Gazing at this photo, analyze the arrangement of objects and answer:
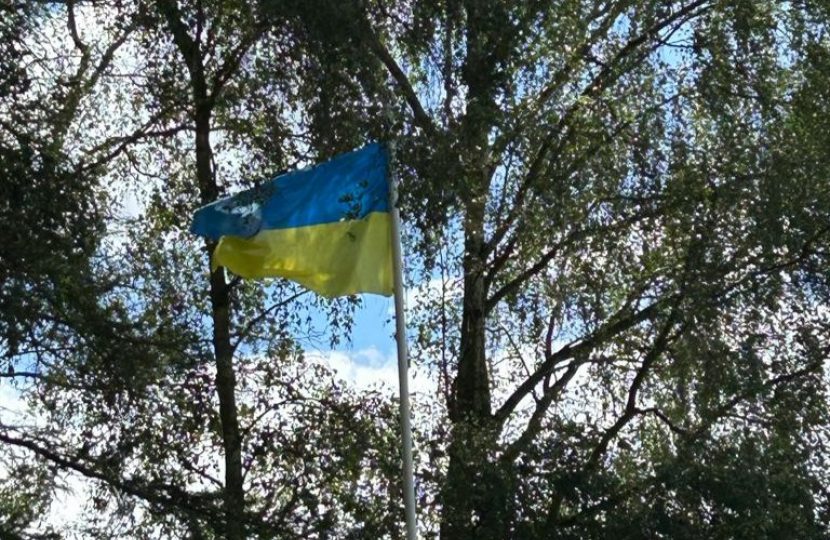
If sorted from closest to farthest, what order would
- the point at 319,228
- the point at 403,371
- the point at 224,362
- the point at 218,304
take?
the point at 403,371
the point at 319,228
the point at 224,362
the point at 218,304

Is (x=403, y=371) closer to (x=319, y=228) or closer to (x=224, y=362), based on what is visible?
(x=319, y=228)

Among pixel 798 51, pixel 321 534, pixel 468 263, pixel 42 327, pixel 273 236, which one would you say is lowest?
pixel 321 534

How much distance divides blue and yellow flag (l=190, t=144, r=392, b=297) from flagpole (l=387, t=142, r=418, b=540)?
200 mm

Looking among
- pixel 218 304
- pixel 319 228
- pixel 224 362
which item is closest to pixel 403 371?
pixel 319 228

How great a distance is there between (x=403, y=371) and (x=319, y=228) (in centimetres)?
184

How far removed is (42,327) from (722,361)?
21.6 ft

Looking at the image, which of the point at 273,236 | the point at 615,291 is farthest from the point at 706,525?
the point at 273,236

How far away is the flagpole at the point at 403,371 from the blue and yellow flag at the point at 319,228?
20 cm

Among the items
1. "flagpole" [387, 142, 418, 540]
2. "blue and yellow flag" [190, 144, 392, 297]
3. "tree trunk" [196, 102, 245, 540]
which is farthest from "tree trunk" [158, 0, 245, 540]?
"flagpole" [387, 142, 418, 540]

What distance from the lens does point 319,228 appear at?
492 inches

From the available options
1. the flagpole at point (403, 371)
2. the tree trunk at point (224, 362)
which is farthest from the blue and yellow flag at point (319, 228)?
the tree trunk at point (224, 362)

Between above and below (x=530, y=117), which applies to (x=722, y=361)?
below

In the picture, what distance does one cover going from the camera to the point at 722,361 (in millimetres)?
13852

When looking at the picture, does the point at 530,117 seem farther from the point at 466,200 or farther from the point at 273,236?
the point at 273,236
